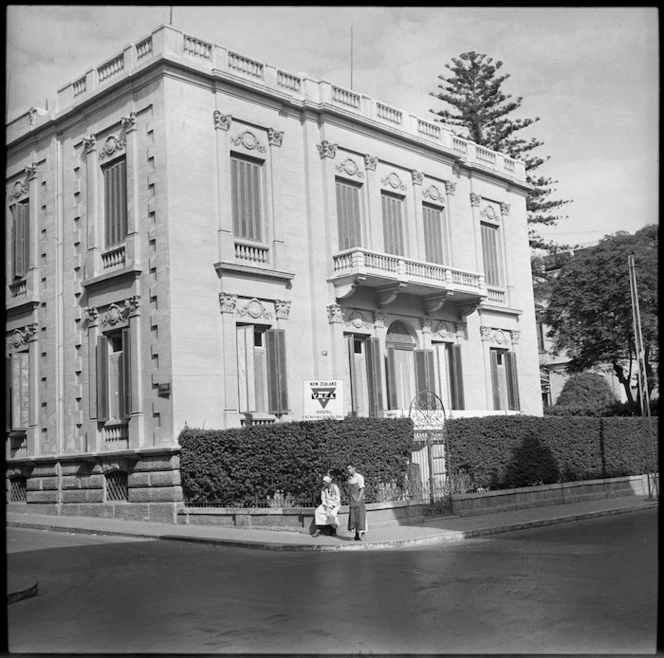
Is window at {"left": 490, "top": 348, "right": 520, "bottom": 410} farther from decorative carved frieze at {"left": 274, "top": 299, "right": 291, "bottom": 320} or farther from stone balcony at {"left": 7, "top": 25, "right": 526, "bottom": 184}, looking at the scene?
decorative carved frieze at {"left": 274, "top": 299, "right": 291, "bottom": 320}

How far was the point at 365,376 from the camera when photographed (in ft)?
102

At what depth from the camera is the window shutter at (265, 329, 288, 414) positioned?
1107 inches

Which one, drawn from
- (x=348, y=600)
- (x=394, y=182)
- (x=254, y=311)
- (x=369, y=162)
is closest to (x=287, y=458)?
(x=254, y=311)

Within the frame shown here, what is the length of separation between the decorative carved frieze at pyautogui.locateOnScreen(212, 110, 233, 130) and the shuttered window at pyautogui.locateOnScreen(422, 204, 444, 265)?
31.9ft

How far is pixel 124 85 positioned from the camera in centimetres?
2808

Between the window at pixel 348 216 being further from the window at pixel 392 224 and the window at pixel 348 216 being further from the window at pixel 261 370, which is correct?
the window at pixel 261 370

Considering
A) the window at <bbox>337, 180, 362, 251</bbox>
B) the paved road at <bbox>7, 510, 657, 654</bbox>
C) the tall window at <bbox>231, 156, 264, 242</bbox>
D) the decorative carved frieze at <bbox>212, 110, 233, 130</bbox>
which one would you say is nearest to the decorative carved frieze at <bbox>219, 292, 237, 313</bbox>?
the tall window at <bbox>231, 156, 264, 242</bbox>

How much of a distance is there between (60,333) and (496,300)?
59.1 ft

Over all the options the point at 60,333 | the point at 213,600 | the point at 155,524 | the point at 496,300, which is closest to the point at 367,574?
the point at 213,600

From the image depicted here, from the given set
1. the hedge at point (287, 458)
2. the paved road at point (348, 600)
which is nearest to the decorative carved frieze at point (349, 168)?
the hedge at point (287, 458)

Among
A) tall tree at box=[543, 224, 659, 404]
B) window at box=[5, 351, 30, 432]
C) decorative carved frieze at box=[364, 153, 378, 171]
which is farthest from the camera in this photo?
tall tree at box=[543, 224, 659, 404]

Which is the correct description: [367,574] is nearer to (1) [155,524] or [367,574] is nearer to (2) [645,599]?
(2) [645,599]

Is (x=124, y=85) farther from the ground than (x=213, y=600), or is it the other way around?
(x=124, y=85)

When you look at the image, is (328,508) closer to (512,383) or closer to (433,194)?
(433,194)
